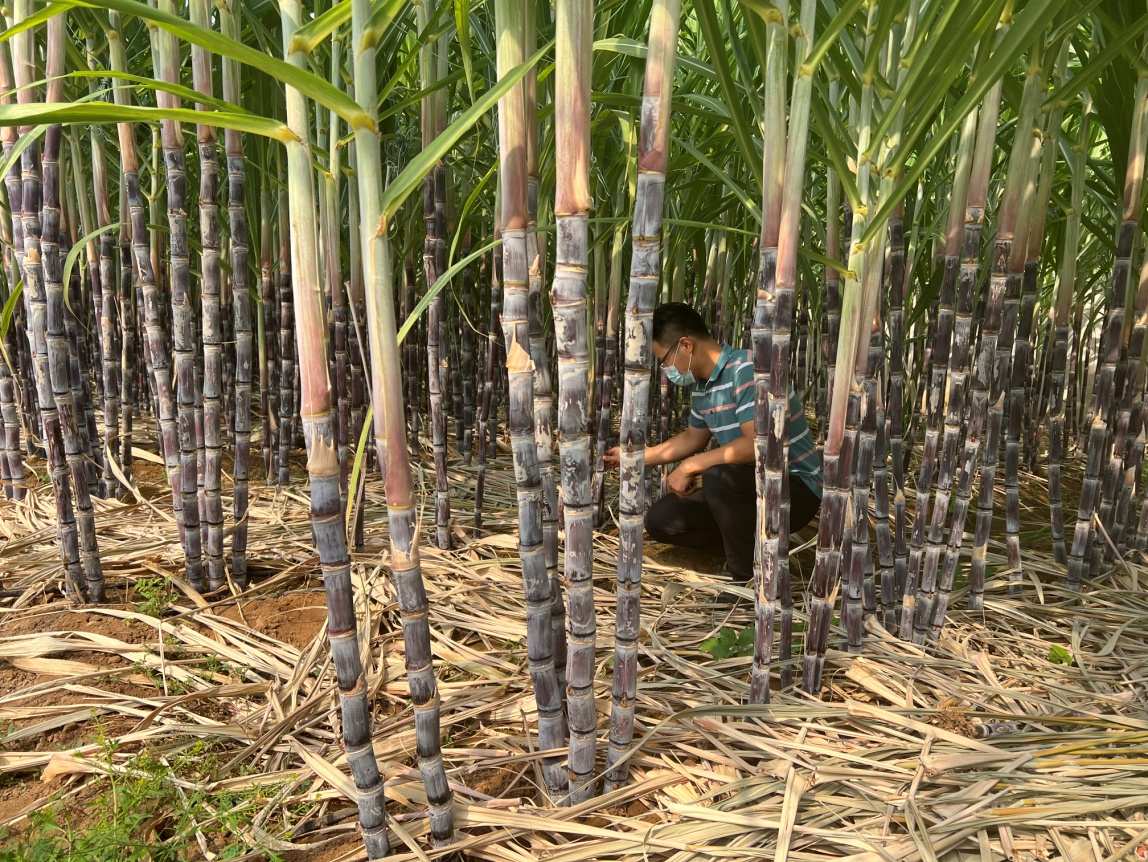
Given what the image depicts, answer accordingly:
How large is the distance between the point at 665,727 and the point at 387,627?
510mm

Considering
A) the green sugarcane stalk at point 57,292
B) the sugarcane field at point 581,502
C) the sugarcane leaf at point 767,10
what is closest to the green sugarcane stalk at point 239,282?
the sugarcane field at point 581,502

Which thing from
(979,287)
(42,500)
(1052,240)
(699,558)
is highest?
(1052,240)

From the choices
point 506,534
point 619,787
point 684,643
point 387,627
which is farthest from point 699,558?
point 619,787

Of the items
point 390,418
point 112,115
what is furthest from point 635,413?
point 112,115

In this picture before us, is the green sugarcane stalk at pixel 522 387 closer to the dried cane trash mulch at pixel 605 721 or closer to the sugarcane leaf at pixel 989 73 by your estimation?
the dried cane trash mulch at pixel 605 721

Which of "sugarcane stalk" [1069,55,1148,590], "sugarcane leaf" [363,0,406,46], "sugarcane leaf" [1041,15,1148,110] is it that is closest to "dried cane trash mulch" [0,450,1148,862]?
"sugarcane stalk" [1069,55,1148,590]

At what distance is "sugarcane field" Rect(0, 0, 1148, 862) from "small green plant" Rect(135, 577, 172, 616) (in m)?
0.01

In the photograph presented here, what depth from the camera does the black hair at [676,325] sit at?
1.68m

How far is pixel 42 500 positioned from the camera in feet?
5.84

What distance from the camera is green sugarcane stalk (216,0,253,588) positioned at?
1226 mm

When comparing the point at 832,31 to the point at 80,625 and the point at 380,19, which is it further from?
the point at 80,625

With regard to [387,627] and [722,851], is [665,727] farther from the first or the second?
[387,627]

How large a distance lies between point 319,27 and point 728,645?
38.6 inches

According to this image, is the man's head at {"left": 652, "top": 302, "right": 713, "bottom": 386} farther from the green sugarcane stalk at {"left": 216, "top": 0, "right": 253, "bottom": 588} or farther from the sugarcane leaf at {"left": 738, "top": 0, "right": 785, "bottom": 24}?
the sugarcane leaf at {"left": 738, "top": 0, "right": 785, "bottom": 24}
